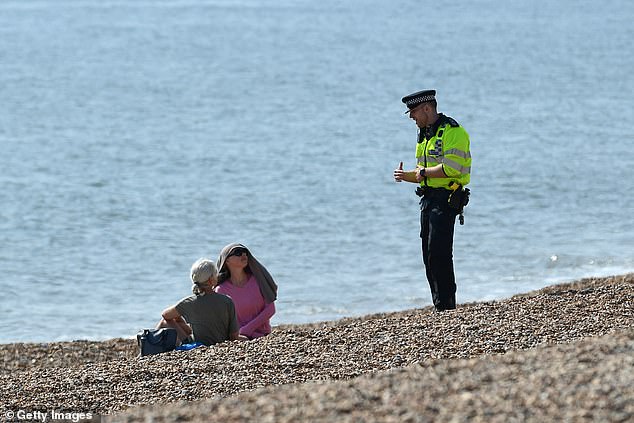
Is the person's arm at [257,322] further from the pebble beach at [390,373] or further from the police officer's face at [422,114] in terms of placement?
the police officer's face at [422,114]

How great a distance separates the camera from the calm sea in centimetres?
1697

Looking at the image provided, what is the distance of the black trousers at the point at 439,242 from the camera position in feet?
33.6

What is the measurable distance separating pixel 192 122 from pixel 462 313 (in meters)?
28.5

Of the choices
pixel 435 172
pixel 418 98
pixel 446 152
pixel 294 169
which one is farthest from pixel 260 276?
pixel 294 169

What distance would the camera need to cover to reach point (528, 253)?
18234mm

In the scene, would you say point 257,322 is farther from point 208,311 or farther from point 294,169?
point 294,169

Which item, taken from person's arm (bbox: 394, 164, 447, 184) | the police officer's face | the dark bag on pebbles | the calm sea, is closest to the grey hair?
the dark bag on pebbles

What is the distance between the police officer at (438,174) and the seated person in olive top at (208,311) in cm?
173

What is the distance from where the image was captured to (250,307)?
1050 cm

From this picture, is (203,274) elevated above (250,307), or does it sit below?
above

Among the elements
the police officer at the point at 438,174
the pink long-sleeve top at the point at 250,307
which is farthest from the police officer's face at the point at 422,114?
the pink long-sleeve top at the point at 250,307

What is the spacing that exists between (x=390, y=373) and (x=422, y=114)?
375 centimetres

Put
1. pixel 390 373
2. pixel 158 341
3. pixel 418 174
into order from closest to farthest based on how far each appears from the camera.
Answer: pixel 390 373
pixel 158 341
pixel 418 174

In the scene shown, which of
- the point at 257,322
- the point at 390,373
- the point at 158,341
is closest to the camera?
the point at 390,373
